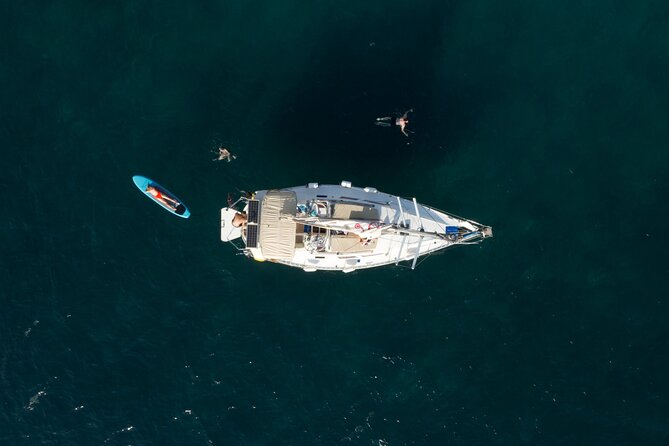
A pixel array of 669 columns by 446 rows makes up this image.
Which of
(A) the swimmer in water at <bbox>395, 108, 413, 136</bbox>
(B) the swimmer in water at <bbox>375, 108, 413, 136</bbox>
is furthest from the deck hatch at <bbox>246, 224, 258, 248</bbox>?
(A) the swimmer in water at <bbox>395, 108, 413, 136</bbox>

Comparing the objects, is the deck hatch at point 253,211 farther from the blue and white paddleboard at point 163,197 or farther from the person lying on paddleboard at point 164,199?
the person lying on paddleboard at point 164,199


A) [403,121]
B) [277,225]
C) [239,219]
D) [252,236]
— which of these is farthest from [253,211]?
[403,121]

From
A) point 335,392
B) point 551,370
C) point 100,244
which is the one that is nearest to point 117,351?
point 100,244

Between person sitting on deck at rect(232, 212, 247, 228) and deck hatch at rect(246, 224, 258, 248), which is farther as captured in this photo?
person sitting on deck at rect(232, 212, 247, 228)

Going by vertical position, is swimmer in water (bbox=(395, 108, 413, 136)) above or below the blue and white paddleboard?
above

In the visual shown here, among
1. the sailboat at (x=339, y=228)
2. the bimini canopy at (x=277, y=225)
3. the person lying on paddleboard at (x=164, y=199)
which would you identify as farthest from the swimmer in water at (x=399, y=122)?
the person lying on paddleboard at (x=164, y=199)

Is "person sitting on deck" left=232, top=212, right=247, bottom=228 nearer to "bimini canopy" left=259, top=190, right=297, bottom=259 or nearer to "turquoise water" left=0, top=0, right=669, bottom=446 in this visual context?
"bimini canopy" left=259, top=190, right=297, bottom=259

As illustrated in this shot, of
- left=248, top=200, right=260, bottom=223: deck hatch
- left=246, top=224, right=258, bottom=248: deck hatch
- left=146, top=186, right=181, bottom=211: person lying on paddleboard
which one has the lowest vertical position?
left=246, top=224, right=258, bottom=248: deck hatch
